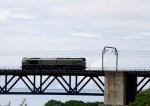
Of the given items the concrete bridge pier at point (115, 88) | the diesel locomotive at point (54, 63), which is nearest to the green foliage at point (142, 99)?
the concrete bridge pier at point (115, 88)

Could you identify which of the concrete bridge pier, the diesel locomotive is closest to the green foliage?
the concrete bridge pier

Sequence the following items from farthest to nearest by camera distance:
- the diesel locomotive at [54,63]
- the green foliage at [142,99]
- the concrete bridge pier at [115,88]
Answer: the diesel locomotive at [54,63], the concrete bridge pier at [115,88], the green foliage at [142,99]

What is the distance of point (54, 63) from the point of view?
147750mm

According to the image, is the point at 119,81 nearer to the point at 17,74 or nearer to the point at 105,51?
the point at 105,51

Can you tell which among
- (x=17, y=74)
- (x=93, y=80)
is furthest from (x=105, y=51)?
(x=17, y=74)

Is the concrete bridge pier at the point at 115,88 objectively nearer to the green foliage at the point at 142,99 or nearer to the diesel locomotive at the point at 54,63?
the green foliage at the point at 142,99

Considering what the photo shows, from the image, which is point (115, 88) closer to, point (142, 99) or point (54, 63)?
point (142, 99)

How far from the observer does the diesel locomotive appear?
478ft

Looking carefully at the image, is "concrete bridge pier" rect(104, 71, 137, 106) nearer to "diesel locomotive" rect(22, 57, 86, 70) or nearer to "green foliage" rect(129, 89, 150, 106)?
"green foliage" rect(129, 89, 150, 106)

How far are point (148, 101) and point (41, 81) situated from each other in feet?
71.6

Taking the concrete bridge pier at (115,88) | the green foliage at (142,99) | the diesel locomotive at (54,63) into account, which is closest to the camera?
the green foliage at (142,99)

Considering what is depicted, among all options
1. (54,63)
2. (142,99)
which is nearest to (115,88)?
(142,99)

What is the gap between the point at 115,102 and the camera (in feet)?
440

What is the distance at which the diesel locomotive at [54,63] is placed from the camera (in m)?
146
